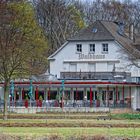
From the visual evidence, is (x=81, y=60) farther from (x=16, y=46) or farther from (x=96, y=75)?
(x=16, y=46)

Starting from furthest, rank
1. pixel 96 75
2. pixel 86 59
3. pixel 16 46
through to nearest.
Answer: pixel 86 59
pixel 96 75
pixel 16 46

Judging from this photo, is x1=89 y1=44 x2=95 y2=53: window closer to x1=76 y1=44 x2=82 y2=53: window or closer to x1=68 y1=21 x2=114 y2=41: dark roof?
x1=68 y1=21 x2=114 y2=41: dark roof

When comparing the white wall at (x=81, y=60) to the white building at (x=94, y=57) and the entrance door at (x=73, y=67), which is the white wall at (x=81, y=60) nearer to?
the white building at (x=94, y=57)

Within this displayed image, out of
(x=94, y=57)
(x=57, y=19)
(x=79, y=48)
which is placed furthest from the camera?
(x=57, y=19)

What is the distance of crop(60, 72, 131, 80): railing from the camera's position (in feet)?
247

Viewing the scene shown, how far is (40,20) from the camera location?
95000mm

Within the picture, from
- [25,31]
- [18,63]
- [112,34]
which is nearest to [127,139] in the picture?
[18,63]

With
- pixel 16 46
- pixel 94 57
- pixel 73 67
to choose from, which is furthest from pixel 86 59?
pixel 16 46

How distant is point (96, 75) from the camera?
77.1 m

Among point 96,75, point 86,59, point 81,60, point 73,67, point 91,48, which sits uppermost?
point 91,48

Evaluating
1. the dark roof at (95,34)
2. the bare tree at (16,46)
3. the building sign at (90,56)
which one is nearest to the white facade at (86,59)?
the building sign at (90,56)

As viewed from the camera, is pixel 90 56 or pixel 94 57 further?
A: pixel 90 56

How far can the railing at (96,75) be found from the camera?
7519 cm

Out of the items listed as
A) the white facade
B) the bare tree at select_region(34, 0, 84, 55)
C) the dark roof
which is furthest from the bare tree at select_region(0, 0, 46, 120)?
the bare tree at select_region(34, 0, 84, 55)
